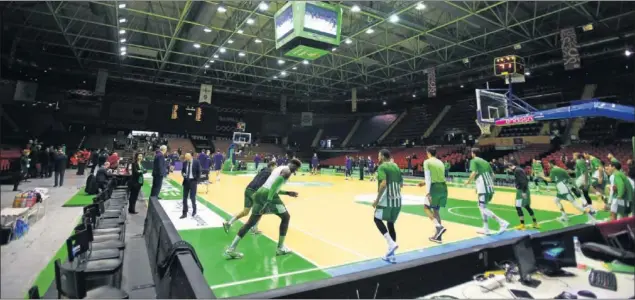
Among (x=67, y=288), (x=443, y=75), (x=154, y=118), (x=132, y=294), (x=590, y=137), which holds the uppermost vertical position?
(x=443, y=75)

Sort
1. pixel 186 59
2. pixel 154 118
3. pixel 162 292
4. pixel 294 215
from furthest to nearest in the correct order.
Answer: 1. pixel 154 118
2. pixel 186 59
3. pixel 294 215
4. pixel 162 292

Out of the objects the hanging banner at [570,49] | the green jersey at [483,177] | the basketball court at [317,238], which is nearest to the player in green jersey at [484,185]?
the green jersey at [483,177]

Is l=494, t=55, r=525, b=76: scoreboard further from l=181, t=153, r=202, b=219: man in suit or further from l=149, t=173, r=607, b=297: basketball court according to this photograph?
l=181, t=153, r=202, b=219: man in suit

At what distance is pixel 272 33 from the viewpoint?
A: 18.9 metres

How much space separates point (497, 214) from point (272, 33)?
1621cm

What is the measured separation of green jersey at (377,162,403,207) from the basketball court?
918mm

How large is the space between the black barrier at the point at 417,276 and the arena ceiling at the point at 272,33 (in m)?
12.6

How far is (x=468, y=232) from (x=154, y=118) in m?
32.0

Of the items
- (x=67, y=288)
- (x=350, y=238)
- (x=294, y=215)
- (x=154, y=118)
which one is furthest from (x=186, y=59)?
(x=67, y=288)

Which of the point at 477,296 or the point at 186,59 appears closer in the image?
the point at 477,296

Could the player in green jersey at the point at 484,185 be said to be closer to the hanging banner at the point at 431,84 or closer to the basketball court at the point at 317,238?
the basketball court at the point at 317,238

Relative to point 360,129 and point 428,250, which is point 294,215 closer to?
point 428,250

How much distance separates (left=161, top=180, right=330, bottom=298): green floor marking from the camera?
3.75m

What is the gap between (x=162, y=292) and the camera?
3.39 metres
